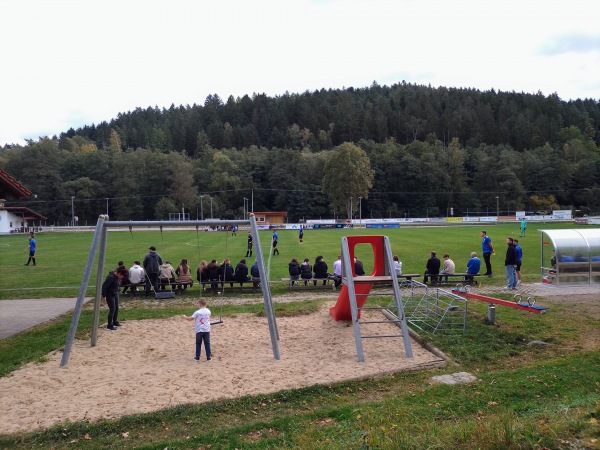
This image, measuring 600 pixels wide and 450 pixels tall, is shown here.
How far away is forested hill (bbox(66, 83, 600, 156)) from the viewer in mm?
133250

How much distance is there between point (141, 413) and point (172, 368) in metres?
2.24

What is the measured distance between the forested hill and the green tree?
42.3 metres

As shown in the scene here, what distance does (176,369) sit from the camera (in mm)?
9422

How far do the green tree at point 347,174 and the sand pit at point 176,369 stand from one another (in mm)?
80557

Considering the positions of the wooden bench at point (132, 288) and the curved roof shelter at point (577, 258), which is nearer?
the wooden bench at point (132, 288)

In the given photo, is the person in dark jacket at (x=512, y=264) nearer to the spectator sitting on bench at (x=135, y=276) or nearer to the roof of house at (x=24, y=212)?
the spectator sitting on bench at (x=135, y=276)

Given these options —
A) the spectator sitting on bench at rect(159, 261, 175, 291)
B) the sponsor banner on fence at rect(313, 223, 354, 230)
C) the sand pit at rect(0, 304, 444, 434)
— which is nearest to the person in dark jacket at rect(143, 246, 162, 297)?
the spectator sitting on bench at rect(159, 261, 175, 291)

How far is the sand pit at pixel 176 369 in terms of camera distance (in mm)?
7719

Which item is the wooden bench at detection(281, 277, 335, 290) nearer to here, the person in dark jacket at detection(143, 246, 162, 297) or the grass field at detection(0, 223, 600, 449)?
the person in dark jacket at detection(143, 246, 162, 297)

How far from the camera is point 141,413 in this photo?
286 inches

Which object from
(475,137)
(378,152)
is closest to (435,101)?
(475,137)

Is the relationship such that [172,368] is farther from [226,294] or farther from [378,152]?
[378,152]

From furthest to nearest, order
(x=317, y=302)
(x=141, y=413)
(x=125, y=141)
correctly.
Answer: (x=125, y=141)
(x=317, y=302)
(x=141, y=413)

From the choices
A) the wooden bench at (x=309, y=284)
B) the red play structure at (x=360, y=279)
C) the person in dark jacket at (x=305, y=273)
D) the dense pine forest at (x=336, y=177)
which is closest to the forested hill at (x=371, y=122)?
the dense pine forest at (x=336, y=177)
